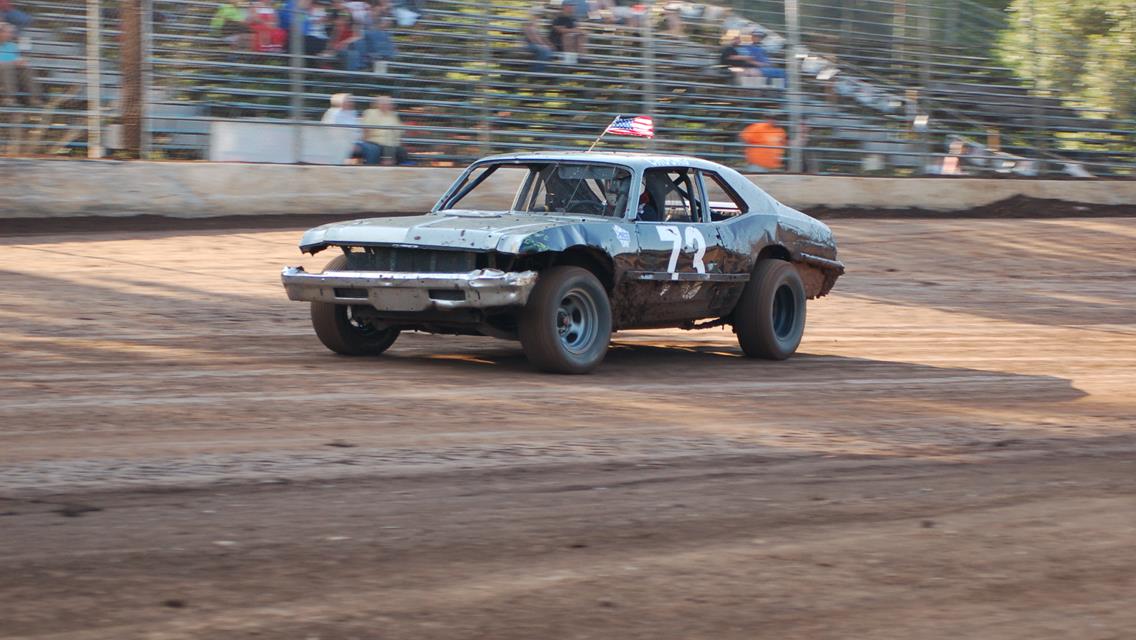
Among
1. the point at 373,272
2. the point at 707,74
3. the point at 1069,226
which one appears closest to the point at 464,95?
the point at 707,74

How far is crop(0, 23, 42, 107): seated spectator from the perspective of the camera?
15727 millimetres

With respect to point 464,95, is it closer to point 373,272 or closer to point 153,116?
point 153,116

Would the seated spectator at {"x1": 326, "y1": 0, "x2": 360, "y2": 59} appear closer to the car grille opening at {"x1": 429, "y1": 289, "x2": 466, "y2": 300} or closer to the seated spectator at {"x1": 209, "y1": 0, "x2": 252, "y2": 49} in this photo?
the seated spectator at {"x1": 209, "y1": 0, "x2": 252, "y2": 49}

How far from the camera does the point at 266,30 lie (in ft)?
57.4

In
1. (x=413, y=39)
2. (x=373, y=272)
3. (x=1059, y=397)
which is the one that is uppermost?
(x=413, y=39)

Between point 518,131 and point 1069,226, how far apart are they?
8.33m

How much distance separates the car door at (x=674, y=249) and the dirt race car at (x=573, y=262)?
1cm

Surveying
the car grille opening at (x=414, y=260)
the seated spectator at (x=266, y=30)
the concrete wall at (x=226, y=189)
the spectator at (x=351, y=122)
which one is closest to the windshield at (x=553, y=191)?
the car grille opening at (x=414, y=260)

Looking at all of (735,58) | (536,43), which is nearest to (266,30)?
(536,43)

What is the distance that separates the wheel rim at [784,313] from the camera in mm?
10133

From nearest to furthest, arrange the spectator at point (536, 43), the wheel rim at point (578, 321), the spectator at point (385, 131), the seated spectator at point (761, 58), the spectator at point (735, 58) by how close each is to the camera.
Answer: the wheel rim at point (578, 321), the spectator at point (385, 131), the spectator at point (536, 43), the spectator at point (735, 58), the seated spectator at point (761, 58)

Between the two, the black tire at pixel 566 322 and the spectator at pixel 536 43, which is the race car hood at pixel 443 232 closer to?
the black tire at pixel 566 322

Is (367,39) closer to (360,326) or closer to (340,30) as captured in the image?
(340,30)

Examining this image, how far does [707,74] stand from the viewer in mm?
21078
